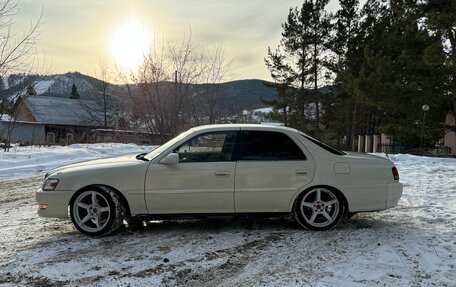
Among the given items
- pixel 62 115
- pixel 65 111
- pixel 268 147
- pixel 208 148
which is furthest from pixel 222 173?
pixel 65 111

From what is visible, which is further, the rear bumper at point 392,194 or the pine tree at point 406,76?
the pine tree at point 406,76

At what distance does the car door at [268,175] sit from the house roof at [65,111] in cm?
4790

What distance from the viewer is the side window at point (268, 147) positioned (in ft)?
18.2

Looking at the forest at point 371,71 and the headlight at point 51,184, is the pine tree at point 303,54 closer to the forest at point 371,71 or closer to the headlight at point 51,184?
the forest at point 371,71

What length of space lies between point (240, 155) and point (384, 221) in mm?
2435

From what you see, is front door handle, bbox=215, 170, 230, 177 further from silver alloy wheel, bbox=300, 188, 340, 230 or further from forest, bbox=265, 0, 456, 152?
forest, bbox=265, 0, 456, 152

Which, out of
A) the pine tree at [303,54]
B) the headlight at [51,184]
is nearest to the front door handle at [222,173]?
the headlight at [51,184]

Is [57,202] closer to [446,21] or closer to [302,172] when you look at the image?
[302,172]

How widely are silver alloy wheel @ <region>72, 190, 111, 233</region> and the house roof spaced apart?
155ft

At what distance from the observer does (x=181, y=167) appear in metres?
5.40

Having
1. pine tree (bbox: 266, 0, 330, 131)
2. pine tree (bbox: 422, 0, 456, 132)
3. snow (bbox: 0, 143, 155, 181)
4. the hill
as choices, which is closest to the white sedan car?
snow (bbox: 0, 143, 155, 181)

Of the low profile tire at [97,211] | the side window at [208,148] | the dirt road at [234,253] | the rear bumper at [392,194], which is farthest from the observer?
the rear bumper at [392,194]

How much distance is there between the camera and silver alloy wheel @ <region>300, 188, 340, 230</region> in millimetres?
5571

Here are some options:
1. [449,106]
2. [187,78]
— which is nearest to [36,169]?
[187,78]
